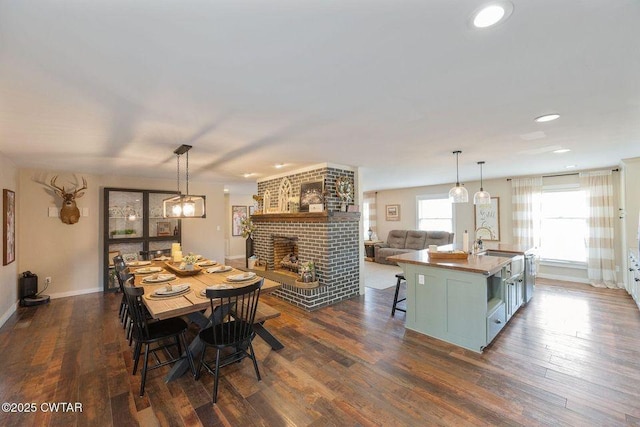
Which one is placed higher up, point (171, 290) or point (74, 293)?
point (171, 290)

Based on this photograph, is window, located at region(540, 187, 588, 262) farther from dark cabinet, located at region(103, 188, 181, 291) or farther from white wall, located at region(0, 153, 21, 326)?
white wall, located at region(0, 153, 21, 326)

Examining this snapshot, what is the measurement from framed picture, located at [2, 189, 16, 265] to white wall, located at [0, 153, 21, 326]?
0.07 meters

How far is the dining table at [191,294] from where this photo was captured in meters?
2.24

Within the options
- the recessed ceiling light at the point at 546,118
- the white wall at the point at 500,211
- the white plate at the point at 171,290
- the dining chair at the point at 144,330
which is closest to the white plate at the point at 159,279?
the dining chair at the point at 144,330

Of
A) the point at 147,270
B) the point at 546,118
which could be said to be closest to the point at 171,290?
the point at 147,270

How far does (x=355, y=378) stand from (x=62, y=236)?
5.71 metres

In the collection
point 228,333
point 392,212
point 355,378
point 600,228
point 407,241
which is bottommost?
point 355,378

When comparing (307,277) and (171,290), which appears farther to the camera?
(307,277)

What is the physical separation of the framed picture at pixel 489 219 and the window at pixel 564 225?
0.84m

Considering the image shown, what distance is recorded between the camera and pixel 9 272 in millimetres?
4023

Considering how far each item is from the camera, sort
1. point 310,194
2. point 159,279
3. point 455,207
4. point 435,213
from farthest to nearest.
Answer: point 435,213 < point 455,207 < point 310,194 < point 159,279

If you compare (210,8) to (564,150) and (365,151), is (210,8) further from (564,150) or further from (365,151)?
(564,150)

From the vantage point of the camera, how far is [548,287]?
5.25 metres

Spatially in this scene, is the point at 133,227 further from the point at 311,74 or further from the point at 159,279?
the point at 311,74
